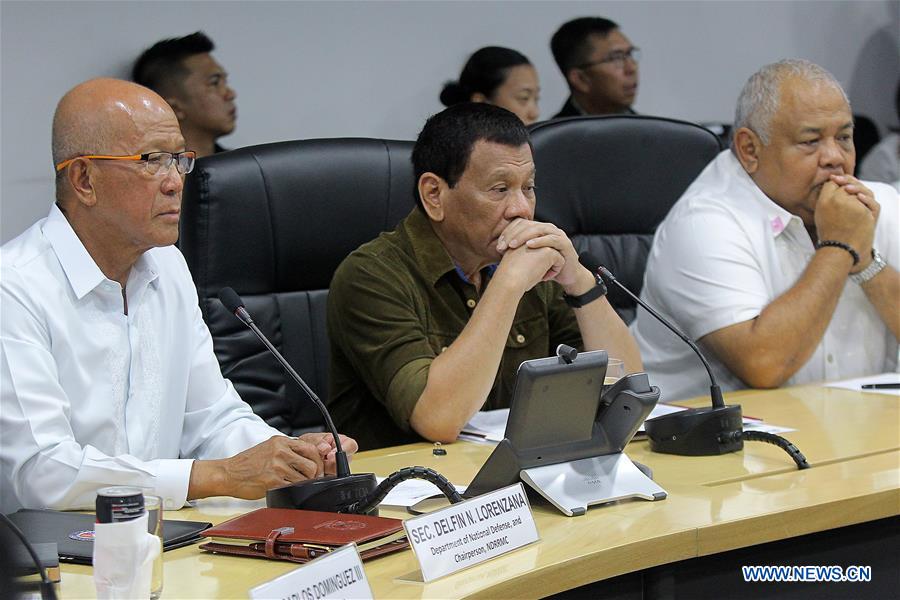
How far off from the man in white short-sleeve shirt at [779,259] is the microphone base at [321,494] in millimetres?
1143

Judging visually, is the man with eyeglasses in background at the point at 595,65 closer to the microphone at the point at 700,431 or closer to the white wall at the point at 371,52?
the white wall at the point at 371,52

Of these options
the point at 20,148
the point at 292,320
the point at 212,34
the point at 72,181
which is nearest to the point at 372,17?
the point at 212,34

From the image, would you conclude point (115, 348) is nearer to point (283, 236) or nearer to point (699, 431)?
point (283, 236)

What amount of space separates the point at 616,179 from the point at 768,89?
445 mm

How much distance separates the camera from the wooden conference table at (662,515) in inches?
51.9

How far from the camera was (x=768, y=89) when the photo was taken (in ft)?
8.60

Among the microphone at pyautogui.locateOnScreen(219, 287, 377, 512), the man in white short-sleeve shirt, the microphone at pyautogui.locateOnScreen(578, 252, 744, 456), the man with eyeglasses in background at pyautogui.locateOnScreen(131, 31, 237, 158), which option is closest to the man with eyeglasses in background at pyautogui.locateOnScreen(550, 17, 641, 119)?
the man with eyeglasses in background at pyautogui.locateOnScreen(131, 31, 237, 158)

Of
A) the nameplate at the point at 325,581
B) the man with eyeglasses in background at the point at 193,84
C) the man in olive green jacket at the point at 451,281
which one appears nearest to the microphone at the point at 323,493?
the nameplate at the point at 325,581

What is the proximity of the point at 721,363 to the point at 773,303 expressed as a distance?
17 cm

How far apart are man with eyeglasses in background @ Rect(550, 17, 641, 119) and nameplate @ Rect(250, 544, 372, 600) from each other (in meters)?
3.05

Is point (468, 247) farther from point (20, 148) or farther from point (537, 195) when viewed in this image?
point (20, 148)

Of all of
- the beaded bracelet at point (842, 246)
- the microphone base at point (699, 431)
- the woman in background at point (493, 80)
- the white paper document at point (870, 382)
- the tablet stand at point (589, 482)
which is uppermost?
the woman in background at point (493, 80)

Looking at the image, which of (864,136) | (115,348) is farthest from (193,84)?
(864,136)

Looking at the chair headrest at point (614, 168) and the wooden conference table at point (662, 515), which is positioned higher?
the chair headrest at point (614, 168)
